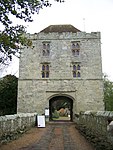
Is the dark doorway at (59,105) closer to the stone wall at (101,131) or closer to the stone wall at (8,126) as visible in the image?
the stone wall at (8,126)

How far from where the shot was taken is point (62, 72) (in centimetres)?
2641

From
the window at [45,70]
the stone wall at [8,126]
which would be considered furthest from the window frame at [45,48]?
the stone wall at [8,126]

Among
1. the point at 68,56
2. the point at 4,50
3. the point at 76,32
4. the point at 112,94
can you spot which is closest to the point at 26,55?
the point at 68,56

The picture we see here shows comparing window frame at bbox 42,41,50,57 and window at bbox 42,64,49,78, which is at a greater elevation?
window frame at bbox 42,41,50,57

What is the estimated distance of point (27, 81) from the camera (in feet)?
86.4

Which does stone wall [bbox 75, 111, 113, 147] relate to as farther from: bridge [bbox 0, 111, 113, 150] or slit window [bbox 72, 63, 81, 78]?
slit window [bbox 72, 63, 81, 78]

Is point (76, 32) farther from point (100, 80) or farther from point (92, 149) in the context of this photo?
point (92, 149)

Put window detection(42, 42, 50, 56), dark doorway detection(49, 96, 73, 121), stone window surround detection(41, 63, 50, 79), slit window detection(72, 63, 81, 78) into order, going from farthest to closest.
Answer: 1. dark doorway detection(49, 96, 73, 121)
2. window detection(42, 42, 50, 56)
3. stone window surround detection(41, 63, 50, 79)
4. slit window detection(72, 63, 81, 78)

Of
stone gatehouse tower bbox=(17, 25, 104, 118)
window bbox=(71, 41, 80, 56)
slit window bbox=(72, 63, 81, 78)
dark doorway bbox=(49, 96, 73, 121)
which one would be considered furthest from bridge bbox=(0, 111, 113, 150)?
dark doorway bbox=(49, 96, 73, 121)

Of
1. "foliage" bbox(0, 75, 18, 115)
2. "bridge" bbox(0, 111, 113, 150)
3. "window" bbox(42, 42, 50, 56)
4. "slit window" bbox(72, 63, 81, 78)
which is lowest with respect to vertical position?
"bridge" bbox(0, 111, 113, 150)

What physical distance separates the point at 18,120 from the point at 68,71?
12.8 metres

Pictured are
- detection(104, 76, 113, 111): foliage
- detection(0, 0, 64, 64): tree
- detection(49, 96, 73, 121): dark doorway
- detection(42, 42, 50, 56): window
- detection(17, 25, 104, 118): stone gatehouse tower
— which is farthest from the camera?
detection(49, 96, 73, 121): dark doorway

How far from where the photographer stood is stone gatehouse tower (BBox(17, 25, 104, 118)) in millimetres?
25812

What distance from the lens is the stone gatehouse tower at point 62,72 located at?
25812 mm
